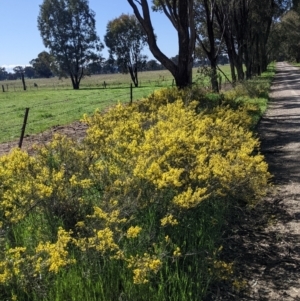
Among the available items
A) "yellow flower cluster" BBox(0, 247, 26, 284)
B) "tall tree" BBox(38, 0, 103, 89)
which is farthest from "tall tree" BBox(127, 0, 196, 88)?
"tall tree" BBox(38, 0, 103, 89)

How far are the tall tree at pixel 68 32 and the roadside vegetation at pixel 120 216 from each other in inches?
2469

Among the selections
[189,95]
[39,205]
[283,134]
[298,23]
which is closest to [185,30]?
[189,95]

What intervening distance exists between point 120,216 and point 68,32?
219 ft

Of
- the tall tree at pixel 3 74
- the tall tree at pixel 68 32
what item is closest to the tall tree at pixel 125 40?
the tall tree at pixel 68 32

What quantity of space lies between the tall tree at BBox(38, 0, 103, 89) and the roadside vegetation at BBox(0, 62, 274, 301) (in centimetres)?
6272

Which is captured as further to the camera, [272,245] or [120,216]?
[272,245]

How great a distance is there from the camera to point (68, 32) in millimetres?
68250

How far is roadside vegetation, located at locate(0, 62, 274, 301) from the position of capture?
151 inches

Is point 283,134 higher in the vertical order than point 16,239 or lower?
lower

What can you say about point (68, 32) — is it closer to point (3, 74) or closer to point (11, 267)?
point (11, 267)

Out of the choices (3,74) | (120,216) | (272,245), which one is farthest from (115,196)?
(3,74)

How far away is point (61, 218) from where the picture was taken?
4723 millimetres

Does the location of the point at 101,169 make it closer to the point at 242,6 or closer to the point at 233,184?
the point at 233,184

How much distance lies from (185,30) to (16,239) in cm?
1172
